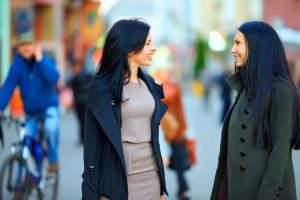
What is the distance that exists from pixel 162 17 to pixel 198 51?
17.2m

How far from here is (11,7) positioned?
75.7 ft

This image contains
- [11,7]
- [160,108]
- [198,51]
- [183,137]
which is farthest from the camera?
[198,51]

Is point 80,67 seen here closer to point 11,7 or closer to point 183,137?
point 11,7

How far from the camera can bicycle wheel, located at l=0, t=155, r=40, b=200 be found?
7.63 m

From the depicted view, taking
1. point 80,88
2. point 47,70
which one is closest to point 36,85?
point 47,70

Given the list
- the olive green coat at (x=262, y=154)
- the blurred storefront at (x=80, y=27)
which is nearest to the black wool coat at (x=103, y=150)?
the olive green coat at (x=262, y=154)

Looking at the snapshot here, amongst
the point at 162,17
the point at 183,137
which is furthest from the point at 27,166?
the point at 162,17

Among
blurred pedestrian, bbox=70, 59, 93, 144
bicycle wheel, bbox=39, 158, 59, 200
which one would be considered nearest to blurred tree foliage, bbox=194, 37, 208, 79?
blurred pedestrian, bbox=70, 59, 93, 144

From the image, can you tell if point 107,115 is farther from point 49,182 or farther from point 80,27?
point 80,27

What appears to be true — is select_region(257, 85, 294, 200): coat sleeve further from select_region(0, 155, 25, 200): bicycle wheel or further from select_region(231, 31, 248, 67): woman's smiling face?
select_region(0, 155, 25, 200): bicycle wheel

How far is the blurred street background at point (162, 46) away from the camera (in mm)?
12125

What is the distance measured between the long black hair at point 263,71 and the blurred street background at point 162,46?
450 cm

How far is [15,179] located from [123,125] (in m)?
3.42

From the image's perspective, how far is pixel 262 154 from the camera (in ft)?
14.9
